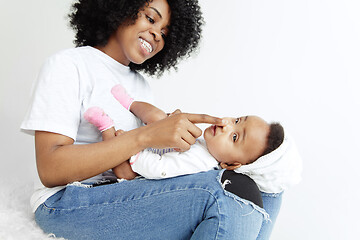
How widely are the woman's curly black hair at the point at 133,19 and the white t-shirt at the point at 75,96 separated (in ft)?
0.57

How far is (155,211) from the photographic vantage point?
4.49ft

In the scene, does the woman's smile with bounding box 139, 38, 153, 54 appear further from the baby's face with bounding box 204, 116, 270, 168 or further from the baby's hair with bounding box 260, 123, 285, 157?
the baby's hair with bounding box 260, 123, 285, 157

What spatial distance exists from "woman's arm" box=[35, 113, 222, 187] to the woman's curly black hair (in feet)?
1.94

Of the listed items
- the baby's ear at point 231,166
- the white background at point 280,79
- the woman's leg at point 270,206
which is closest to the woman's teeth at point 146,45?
the baby's ear at point 231,166

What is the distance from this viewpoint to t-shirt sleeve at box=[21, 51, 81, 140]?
1.47 metres

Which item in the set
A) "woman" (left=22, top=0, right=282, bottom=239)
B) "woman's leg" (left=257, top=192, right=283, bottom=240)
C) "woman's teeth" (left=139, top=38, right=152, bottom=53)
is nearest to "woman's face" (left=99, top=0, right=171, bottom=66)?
"woman's teeth" (left=139, top=38, right=152, bottom=53)

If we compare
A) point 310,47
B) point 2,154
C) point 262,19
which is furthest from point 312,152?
point 2,154

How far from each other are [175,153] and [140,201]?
0.23 meters

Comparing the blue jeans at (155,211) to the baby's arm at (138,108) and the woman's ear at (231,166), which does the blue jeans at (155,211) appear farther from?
the baby's arm at (138,108)

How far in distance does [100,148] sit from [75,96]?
256mm

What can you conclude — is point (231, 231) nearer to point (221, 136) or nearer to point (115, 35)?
point (221, 136)

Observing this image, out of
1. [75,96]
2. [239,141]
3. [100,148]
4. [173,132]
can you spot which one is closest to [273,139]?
[239,141]

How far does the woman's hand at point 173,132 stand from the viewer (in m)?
1.43

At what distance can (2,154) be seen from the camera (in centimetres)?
240
